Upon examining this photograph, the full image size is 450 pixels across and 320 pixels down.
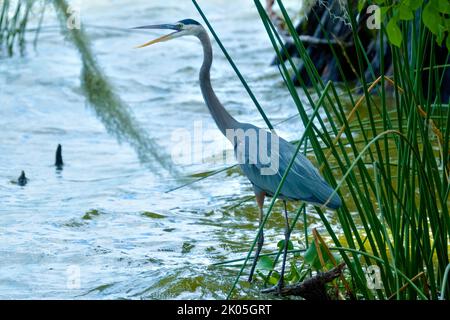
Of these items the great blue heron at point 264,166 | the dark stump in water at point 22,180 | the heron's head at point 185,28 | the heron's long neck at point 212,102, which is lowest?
the dark stump in water at point 22,180

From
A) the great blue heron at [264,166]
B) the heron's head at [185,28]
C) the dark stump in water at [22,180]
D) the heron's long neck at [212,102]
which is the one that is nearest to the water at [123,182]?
the dark stump in water at [22,180]

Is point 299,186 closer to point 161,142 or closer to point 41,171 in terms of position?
point 41,171

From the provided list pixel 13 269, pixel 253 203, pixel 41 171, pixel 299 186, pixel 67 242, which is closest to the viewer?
pixel 299 186

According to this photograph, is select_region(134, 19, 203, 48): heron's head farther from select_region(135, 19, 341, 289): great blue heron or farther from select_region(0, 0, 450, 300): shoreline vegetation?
select_region(0, 0, 450, 300): shoreline vegetation

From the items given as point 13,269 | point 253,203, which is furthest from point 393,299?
point 253,203

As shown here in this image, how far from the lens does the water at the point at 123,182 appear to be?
4008mm

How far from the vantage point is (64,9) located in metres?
4.24

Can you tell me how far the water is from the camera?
4008mm

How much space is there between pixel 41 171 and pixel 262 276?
2.80 metres

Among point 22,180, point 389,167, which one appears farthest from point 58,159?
point 389,167

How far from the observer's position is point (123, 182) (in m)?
5.81

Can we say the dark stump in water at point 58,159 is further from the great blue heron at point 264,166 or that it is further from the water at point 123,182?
the great blue heron at point 264,166

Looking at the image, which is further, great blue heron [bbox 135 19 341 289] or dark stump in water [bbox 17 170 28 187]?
dark stump in water [bbox 17 170 28 187]

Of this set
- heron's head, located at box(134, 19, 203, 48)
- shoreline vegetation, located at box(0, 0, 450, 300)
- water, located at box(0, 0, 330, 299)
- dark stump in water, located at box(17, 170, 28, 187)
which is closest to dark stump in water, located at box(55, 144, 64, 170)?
water, located at box(0, 0, 330, 299)
